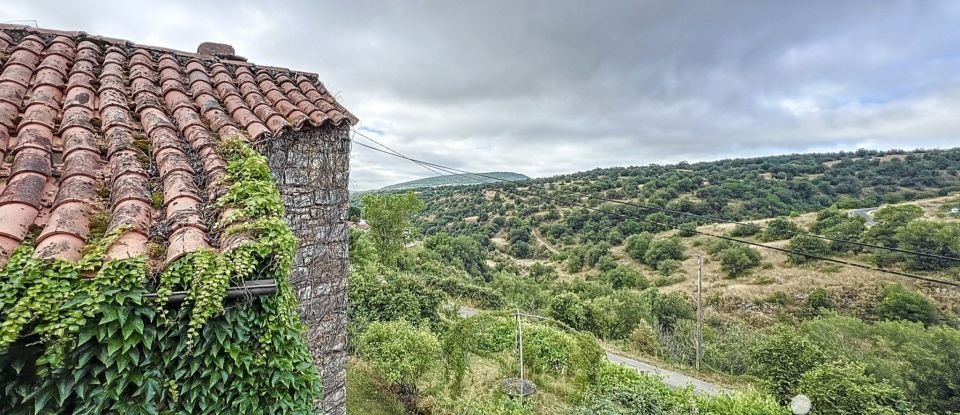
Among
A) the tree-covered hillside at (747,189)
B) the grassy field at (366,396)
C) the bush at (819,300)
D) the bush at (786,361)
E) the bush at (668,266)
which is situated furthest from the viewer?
the tree-covered hillside at (747,189)

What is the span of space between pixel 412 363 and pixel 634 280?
29648 millimetres

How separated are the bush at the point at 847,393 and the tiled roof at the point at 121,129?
43.4 ft

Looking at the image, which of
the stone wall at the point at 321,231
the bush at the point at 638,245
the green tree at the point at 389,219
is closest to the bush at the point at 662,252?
the bush at the point at 638,245

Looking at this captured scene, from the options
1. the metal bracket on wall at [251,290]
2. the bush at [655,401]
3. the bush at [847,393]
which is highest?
the metal bracket on wall at [251,290]

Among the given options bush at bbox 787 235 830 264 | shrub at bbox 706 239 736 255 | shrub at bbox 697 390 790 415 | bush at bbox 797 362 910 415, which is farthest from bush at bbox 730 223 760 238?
shrub at bbox 697 390 790 415

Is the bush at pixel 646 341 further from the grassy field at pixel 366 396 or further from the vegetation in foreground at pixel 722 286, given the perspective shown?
the grassy field at pixel 366 396

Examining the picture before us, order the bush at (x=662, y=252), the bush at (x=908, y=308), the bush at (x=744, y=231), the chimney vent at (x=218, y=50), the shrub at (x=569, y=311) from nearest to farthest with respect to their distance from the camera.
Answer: the chimney vent at (x=218, y=50) < the bush at (x=908, y=308) < the shrub at (x=569, y=311) < the bush at (x=744, y=231) < the bush at (x=662, y=252)

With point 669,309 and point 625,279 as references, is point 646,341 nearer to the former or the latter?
point 669,309

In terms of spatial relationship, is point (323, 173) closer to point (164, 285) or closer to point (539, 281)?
point (164, 285)

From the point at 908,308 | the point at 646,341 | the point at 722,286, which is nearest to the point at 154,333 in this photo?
the point at 646,341

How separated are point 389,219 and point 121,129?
22.3 metres

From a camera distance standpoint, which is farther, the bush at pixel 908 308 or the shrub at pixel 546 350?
the bush at pixel 908 308

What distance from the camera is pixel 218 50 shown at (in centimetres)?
495

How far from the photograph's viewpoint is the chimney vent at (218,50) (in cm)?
490
